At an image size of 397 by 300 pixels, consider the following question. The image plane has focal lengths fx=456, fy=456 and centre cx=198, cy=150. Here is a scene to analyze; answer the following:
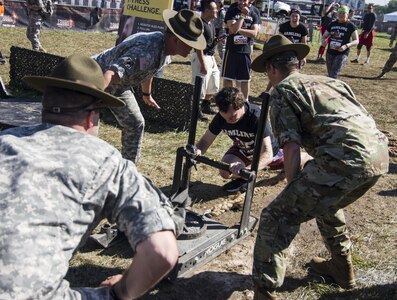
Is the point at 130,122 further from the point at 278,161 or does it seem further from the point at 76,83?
the point at 76,83

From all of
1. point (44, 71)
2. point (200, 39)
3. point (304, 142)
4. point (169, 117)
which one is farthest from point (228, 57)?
point (304, 142)

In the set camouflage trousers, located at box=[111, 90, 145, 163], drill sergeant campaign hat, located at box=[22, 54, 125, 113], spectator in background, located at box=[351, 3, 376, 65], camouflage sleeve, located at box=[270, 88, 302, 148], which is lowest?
camouflage trousers, located at box=[111, 90, 145, 163]

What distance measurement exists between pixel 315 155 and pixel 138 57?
1.88 meters

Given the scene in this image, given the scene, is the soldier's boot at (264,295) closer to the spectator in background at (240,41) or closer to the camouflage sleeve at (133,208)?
the camouflage sleeve at (133,208)

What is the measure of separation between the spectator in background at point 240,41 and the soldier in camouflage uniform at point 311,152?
4.48 metres

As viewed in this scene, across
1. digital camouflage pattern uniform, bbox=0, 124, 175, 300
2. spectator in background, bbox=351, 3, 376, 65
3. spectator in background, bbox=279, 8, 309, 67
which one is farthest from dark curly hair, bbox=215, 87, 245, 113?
spectator in background, bbox=351, 3, 376, 65

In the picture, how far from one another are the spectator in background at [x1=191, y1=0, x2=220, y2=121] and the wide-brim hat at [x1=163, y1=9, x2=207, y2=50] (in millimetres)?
2664

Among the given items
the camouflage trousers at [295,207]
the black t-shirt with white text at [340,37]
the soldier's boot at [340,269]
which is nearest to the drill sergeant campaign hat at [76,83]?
the camouflage trousers at [295,207]

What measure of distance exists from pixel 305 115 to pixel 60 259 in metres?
1.68

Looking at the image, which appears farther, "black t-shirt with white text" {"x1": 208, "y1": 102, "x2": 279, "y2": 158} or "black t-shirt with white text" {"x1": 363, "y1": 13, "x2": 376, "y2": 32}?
"black t-shirt with white text" {"x1": 363, "y1": 13, "x2": 376, "y2": 32}

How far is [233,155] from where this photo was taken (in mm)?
4926

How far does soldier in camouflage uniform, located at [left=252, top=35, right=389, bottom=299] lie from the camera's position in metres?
2.67

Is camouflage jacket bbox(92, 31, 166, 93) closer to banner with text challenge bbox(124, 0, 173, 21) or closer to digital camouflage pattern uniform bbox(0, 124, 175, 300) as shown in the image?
digital camouflage pattern uniform bbox(0, 124, 175, 300)

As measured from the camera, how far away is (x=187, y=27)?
3797mm
